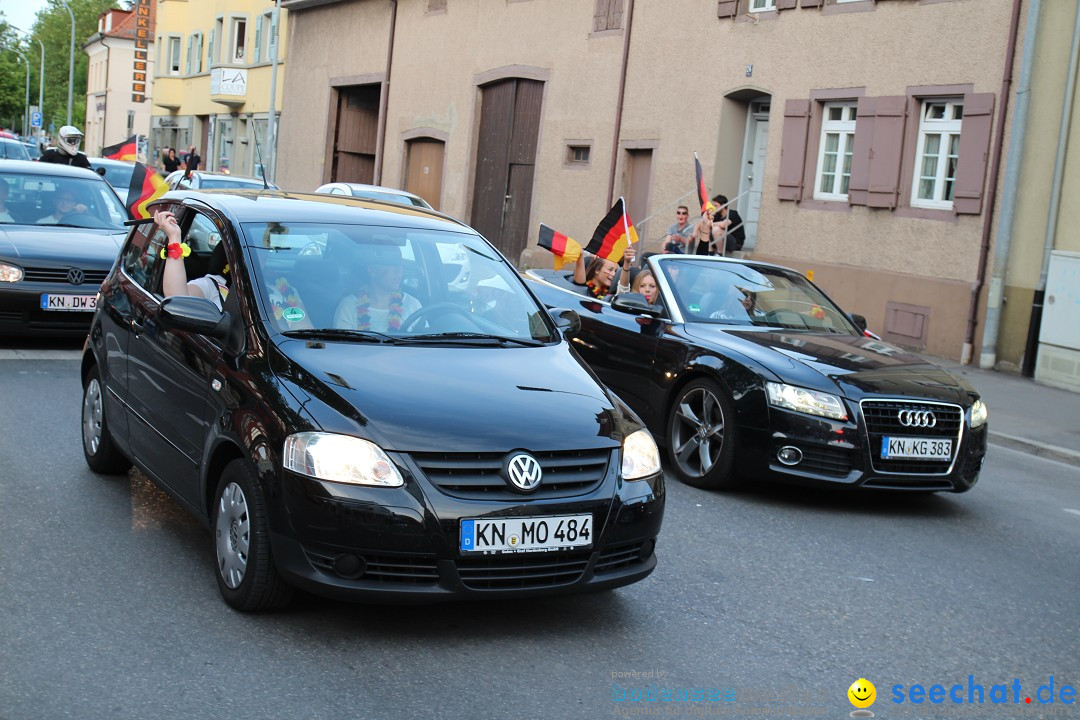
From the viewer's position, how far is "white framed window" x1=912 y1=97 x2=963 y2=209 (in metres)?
18.1

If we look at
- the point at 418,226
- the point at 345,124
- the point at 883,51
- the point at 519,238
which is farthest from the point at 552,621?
the point at 345,124

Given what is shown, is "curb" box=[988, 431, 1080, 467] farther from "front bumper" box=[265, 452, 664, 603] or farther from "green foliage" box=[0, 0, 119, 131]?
"green foliage" box=[0, 0, 119, 131]

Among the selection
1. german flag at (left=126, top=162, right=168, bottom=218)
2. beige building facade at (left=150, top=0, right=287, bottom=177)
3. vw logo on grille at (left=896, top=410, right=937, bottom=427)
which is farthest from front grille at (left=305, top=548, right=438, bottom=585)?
beige building facade at (left=150, top=0, right=287, bottom=177)

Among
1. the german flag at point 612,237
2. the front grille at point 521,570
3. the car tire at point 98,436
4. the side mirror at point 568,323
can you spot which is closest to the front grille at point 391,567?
the front grille at point 521,570

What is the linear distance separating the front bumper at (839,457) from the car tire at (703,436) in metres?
0.16

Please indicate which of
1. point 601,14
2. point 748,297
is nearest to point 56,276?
point 748,297

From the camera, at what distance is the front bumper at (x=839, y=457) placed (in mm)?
7629

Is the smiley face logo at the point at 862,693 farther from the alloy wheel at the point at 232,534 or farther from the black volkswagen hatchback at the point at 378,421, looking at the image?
the alloy wheel at the point at 232,534

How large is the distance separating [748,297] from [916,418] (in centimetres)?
184

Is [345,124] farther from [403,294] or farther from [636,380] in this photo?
[403,294]

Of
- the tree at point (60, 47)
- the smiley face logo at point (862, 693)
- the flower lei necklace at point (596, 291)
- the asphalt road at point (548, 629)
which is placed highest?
the tree at point (60, 47)

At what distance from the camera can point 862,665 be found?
502 centimetres

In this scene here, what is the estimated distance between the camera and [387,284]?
19.2 feet

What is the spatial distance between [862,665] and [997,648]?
2.47 ft
